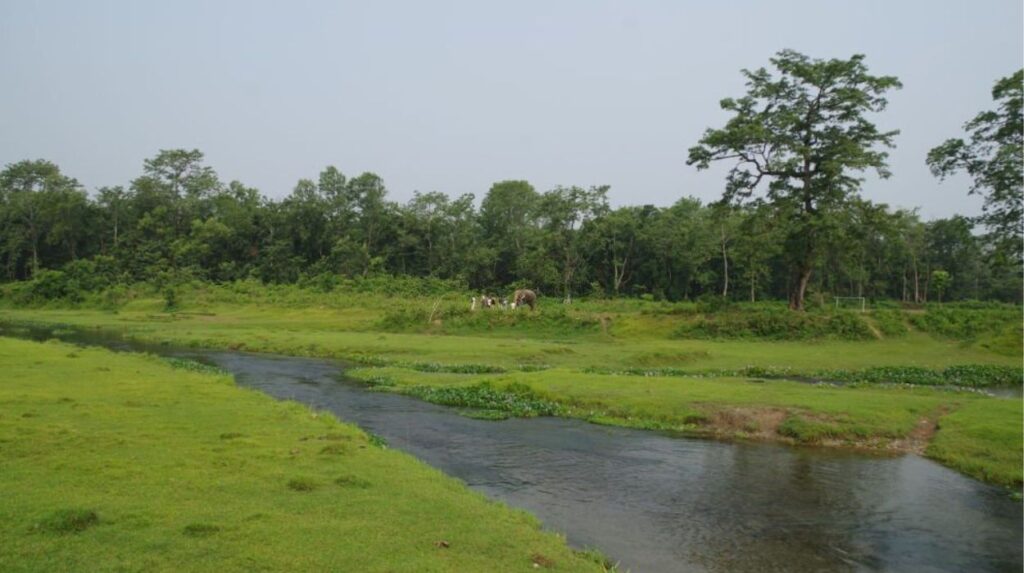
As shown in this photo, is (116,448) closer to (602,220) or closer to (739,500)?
(739,500)

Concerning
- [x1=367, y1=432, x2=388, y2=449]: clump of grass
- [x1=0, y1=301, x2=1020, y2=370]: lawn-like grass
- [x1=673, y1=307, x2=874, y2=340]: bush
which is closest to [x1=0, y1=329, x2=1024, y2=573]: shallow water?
[x1=367, y1=432, x2=388, y2=449]: clump of grass

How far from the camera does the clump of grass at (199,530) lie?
11.2 m

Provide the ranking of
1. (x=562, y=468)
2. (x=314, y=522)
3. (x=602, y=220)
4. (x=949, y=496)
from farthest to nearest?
1. (x=602, y=220)
2. (x=562, y=468)
3. (x=949, y=496)
4. (x=314, y=522)

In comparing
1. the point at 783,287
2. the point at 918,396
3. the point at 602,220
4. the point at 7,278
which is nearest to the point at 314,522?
the point at 918,396

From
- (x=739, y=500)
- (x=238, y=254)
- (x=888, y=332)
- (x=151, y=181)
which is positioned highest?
(x=151, y=181)

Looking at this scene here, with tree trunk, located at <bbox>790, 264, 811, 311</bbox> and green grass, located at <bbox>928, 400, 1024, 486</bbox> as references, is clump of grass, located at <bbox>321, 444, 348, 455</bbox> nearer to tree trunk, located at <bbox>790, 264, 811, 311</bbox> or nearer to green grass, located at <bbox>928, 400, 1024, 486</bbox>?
green grass, located at <bbox>928, 400, 1024, 486</bbox>

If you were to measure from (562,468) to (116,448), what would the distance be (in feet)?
37.7

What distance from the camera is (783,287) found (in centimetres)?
10488

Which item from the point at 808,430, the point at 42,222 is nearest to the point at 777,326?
the point at 808,430

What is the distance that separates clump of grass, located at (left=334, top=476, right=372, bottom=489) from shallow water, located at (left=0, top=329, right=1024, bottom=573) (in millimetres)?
3724

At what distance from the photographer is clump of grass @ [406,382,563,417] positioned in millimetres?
27750

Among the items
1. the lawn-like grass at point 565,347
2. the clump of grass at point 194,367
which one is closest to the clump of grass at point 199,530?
the clump of grass at point 194,367

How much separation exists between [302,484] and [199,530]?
3.01 metres

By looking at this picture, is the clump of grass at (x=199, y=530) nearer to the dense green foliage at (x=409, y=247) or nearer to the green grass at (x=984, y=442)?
the green grass at (x=984, y=442)
